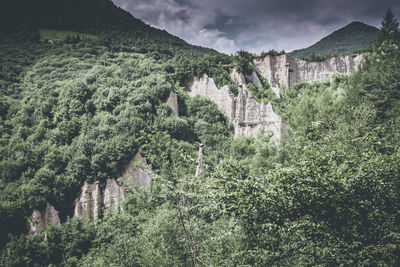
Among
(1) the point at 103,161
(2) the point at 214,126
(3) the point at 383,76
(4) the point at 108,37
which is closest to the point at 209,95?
(2) the point at 214,126

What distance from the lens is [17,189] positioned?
1138 inches

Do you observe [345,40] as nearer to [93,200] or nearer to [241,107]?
[241,107]

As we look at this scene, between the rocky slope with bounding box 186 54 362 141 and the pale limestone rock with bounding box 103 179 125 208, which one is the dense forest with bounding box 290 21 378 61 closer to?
the rocky slope with bounding box 186 54 362 141

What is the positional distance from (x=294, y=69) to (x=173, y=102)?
2827cm

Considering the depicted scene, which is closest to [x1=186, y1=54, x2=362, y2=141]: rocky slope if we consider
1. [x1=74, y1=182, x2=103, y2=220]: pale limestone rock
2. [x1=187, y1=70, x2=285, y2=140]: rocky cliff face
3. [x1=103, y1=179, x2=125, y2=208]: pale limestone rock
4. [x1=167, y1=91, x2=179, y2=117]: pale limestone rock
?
[x1=187, y1=70, x2=285, y2=140]: rocky cliff face

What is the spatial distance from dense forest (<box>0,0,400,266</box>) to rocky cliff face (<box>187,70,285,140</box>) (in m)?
1.82

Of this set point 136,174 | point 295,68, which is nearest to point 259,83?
point 295,68

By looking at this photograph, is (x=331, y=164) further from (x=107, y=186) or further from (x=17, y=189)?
(x=17, y=189)

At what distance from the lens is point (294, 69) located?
49.6 metres

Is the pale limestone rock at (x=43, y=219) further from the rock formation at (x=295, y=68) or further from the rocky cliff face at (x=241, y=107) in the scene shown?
the rock formation at (x=295, y=68)

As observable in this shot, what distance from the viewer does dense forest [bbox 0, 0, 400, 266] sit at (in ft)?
12.3

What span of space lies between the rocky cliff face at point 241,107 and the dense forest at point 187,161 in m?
1.82

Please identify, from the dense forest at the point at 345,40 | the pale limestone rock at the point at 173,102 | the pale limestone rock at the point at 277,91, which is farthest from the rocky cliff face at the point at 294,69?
the pale limestone rock at the point at 173,102

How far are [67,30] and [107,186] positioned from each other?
8823 cm
